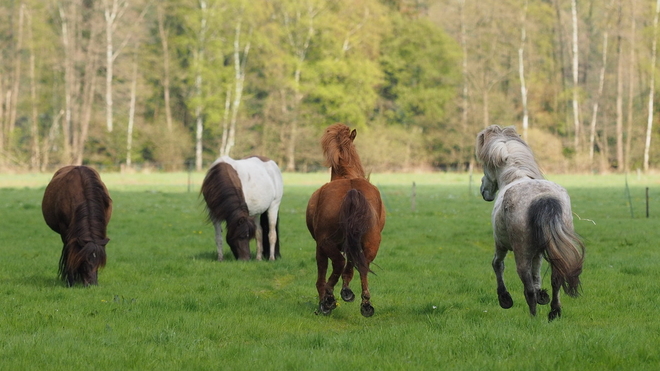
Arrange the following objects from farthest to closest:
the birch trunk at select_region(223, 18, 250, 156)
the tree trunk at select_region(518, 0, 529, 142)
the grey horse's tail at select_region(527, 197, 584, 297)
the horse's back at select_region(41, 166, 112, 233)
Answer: the tree trunk at select_region(518, 0, 529, 142)
the birch trunk at select_region(223, 18, 250, 156)
the horse's back at select_region(41, 166, 112, 233)
the grey horse's tail at select_region(527, 197, 584, 297)

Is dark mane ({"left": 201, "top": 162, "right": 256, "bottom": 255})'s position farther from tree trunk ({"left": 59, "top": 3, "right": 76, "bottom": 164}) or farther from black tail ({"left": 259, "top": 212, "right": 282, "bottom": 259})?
tree trunk ({"left": 59, "top": 3, "right": 76, "bottom": 164})

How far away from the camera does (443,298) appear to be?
8.47 metres

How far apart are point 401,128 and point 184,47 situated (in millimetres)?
17157

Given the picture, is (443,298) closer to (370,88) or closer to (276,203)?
(276,203)

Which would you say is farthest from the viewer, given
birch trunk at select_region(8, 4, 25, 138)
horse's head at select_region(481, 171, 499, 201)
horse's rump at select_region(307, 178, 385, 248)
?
birch trunk at select_region(8, 4, 25, 138)

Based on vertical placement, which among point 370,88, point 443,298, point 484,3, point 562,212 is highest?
point 484,3

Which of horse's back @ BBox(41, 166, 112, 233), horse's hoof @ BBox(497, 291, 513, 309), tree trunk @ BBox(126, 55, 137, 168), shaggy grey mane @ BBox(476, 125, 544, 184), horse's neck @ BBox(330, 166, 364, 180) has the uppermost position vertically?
tree trunk @ BBox(126, 55, 137, 168)

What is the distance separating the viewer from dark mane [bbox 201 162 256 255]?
1173cm

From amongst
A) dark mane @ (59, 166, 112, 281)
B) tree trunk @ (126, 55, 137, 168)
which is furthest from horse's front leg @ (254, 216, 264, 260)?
tree trunk @ (126, 55, 137, 168)

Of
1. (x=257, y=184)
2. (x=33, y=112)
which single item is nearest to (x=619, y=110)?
(x=33, y=112)

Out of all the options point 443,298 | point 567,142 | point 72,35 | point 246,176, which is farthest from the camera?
point 567,142

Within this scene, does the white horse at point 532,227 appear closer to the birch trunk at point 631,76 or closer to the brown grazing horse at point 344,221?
the brown grazing horse at point 344,221

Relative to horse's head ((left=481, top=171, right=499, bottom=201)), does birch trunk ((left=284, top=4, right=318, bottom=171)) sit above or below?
above

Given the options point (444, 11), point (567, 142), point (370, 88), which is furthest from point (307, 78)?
point (567, 142)
